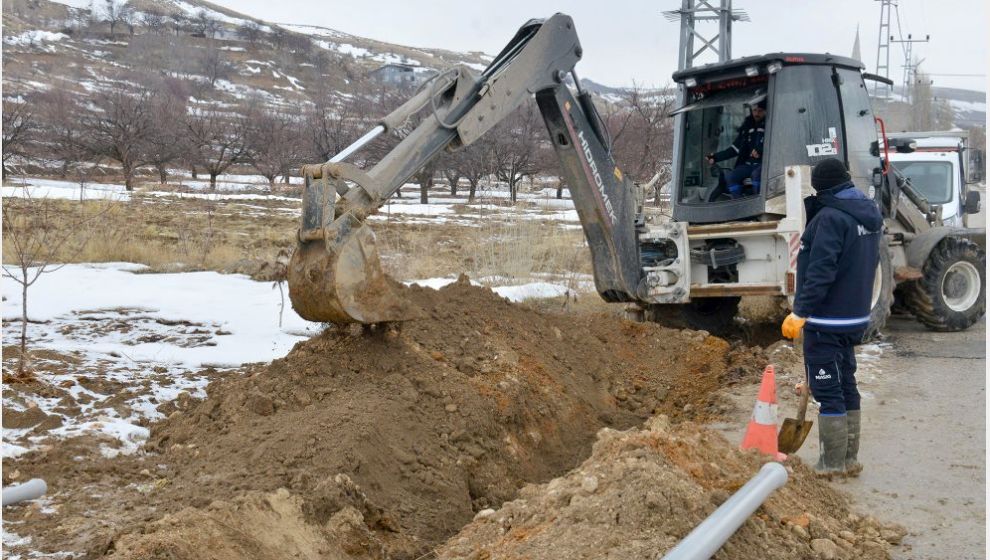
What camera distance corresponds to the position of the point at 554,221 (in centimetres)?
2309

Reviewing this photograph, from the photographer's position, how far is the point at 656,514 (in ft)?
12.9

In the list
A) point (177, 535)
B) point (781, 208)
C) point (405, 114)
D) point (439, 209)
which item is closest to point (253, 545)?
point (177, 535)

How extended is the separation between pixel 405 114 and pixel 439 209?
24587 millimetres

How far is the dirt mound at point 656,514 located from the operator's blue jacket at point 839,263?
1.06 m

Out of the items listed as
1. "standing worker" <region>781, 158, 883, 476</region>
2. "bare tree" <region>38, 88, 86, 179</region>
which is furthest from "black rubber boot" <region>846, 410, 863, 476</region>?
"bare tree" <region>38, 88, 86, 179</region>

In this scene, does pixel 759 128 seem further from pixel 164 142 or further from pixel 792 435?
pixel 164 142

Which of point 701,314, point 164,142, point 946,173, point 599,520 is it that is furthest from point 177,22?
point 599,520

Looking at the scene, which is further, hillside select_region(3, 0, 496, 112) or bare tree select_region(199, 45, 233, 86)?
bare tree select_region(199, 45, 233, 86)

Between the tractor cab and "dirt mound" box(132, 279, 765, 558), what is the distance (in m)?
2.02

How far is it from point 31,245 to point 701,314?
8086 millimetres

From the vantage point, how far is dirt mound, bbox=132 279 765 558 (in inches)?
200

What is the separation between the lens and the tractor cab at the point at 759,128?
9094mm

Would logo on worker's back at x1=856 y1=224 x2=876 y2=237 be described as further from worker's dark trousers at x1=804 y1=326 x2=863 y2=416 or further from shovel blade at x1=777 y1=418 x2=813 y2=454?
shovel blade at x1=777 y1=418 x2=813 y2=454

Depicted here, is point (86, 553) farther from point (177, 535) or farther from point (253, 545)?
point (253, 545)
